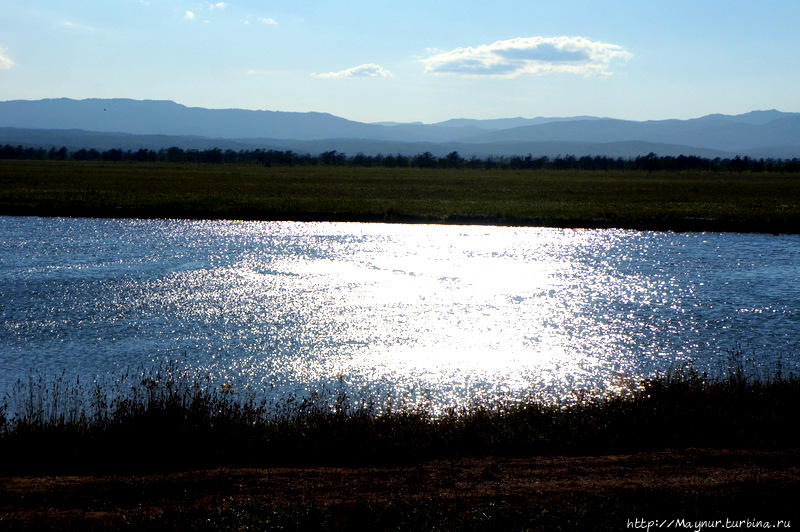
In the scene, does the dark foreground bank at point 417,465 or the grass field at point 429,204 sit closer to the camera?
Result: the dark foreground bank at point 417,465

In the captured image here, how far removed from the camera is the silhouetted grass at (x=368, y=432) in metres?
10.2

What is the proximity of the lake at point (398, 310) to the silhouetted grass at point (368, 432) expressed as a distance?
6.86 ft

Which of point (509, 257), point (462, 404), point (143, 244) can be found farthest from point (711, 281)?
point (143, 244)

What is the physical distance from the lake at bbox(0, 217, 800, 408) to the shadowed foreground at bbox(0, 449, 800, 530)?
3.88m

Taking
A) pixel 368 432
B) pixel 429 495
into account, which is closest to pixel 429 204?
pixel 368 432

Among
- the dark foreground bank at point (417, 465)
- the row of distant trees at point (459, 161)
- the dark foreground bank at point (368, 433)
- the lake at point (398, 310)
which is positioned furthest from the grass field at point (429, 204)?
the row of distant trees at point (459, 161)

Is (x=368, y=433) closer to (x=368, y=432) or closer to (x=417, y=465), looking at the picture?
(x=368, y=432)

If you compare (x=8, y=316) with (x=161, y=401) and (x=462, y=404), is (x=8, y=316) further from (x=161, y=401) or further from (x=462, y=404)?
(x=462, y=404)

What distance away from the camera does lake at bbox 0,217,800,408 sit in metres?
16.5

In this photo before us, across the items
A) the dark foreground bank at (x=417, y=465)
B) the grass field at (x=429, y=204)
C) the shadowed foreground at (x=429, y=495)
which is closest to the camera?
the shadowed foreground at (x=429, y=495)

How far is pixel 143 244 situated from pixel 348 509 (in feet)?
105

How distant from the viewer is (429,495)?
28.3 ft

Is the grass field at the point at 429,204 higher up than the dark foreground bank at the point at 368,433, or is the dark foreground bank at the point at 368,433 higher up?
the grass field at the point at 429,204

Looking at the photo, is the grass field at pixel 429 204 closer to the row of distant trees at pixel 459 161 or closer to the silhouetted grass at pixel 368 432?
the silhouetted grass at pixel 368 432
